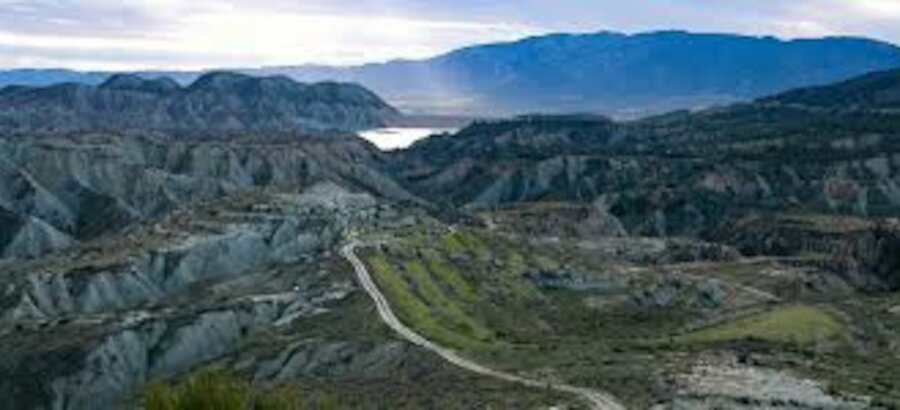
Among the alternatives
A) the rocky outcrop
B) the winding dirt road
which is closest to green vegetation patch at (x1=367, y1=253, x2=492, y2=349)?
the winding dirt road

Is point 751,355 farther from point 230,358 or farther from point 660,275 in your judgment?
point 660,275

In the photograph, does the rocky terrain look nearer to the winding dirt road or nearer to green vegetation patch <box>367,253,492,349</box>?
green vegetation patch <box>367,253,492,349</box>

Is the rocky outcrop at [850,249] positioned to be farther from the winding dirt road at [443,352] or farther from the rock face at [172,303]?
the winding dirt road at [443,352]

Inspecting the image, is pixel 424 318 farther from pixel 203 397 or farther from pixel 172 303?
pixel 203 397

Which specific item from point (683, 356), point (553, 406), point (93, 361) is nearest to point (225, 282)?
point (93, 361)

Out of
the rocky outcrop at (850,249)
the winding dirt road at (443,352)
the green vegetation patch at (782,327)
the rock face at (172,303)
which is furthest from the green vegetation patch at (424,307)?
the rocky outcrop at (850,249)

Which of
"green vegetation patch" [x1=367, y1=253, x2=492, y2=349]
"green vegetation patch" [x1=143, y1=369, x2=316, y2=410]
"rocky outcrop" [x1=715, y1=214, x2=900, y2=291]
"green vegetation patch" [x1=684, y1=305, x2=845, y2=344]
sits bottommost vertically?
"rocky outcrop" [x1=715, y1=214, x2=900, y2=291]

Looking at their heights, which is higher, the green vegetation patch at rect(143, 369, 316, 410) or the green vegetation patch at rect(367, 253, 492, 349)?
the green vegetation patch at rect(143, 369, 316, 410)
